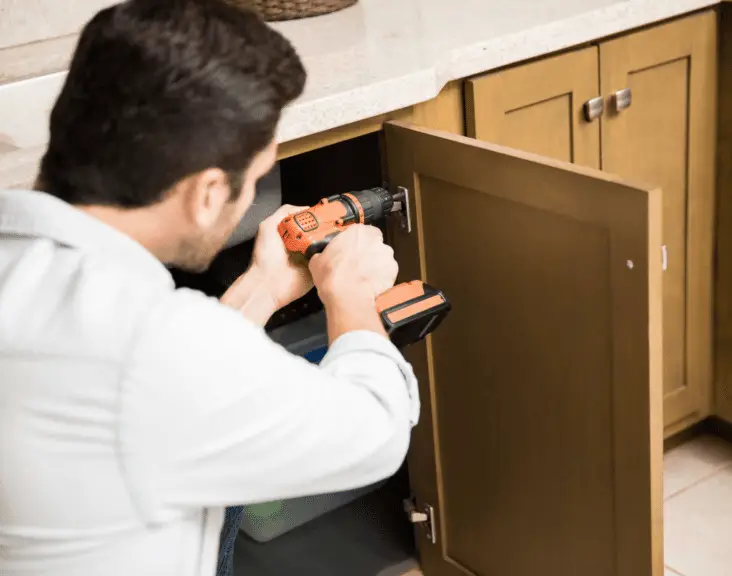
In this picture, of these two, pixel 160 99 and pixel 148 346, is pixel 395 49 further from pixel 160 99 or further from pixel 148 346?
pixel 148 346

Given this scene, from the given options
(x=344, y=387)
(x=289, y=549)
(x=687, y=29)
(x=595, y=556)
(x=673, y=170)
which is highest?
(x=687, y=29)

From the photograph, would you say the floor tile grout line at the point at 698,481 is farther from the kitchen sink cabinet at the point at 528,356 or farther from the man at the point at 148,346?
the man at the point at 148,346

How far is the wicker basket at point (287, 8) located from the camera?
1719mm

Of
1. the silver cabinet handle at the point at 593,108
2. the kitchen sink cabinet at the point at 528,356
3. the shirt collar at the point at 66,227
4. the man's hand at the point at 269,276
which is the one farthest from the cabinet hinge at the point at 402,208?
the shirt collar at the point at 66,227

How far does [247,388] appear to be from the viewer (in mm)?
804

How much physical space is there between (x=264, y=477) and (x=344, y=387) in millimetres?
105

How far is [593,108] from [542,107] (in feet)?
0.31

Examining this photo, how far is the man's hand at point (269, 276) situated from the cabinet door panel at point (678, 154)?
2.19 feet

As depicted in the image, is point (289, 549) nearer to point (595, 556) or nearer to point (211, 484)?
point (595, 556)

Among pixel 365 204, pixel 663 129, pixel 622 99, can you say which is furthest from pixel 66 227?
pixel 663 129

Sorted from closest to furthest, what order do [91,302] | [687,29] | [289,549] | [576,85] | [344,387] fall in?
[91,302], [344,387], [576,85], [687,29], [289,549]

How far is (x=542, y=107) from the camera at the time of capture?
158 cm

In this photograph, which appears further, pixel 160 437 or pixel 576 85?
pixel 576 85

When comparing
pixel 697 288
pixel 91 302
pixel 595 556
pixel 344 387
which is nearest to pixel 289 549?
pixel 595 556
